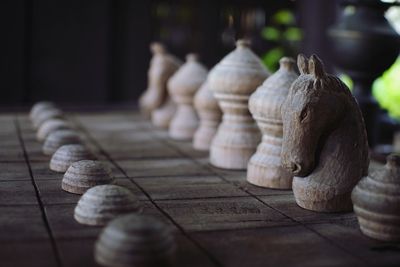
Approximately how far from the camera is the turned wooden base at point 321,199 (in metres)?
1.95

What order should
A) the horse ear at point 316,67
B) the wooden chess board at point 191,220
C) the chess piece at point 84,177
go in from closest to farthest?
the wooden chess board at point 191,220 → the horse ear at point 316,67 → the chess piece at point 84,177

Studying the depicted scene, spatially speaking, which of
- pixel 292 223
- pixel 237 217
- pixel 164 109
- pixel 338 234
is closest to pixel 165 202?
pixel 237 217

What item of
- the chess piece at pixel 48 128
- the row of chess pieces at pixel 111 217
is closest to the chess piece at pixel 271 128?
the row of chess pieces at pixel 111 217

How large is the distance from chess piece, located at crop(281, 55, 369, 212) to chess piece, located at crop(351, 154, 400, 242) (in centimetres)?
22

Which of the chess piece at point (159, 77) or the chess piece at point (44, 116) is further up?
the chess piece at point (159, 77)

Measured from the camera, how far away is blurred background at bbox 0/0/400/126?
520 centimetres

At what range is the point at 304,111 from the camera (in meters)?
1.87

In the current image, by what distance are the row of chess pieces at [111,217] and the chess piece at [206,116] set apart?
66 cm

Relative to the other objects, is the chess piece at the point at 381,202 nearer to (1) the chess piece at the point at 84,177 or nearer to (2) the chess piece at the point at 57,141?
(1) the chess piece at the point at 84,177

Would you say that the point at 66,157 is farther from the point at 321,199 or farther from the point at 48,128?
the point at 321,199

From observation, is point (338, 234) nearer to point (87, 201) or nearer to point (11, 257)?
point (87, 201)

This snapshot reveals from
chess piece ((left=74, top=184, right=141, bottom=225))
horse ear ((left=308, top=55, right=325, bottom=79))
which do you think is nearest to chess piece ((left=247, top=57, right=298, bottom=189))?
horse ear ((left=308, top=55, right=325, bottom=79))

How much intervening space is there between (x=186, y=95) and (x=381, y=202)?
175cm

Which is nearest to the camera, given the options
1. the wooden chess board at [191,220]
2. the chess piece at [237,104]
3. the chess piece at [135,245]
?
the chess piece at [135,245]
